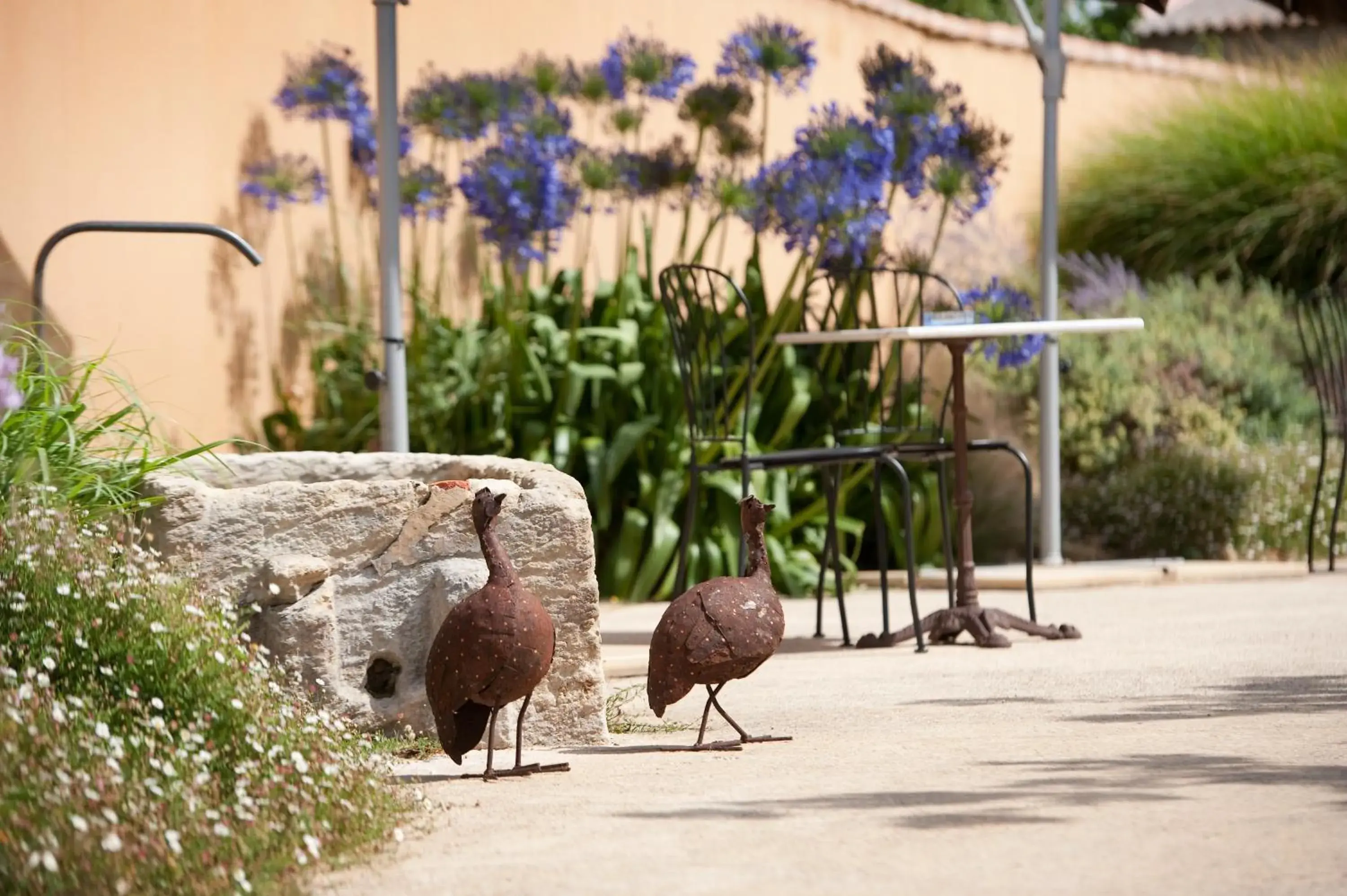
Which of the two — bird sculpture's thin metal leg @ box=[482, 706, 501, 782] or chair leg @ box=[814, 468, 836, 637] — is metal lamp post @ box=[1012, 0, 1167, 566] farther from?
bird sculpture's thin metal leg @ box=[482, 706, 501, 782]

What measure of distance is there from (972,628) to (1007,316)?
229 centimetres

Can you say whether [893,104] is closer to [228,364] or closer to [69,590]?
[228,364]

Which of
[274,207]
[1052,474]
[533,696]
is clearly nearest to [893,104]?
[1052,474]

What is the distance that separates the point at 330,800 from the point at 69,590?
587 millimetres

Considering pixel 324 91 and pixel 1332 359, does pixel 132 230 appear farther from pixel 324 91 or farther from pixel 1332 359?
pixel 1332 359

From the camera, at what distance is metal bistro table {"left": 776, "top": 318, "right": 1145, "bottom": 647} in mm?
4719

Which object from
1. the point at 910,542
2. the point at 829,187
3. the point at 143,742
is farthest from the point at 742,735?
the point at 829,187

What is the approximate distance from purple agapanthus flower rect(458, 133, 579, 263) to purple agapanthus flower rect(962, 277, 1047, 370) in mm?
1636

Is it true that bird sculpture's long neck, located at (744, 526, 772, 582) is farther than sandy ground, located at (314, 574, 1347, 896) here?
Yes

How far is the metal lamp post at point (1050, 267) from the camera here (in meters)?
7.26

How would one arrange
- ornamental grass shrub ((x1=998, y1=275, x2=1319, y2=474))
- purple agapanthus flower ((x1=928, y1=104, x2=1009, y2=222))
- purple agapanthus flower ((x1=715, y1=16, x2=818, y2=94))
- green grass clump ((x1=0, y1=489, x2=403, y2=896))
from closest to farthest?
green grass clump ((x1=0, y1=489, x2=403, y2=896)), purple agapanthus flower ((x1=928, y1=104, x2=1009, y2=222)), purple agapanthus flower ((x1=715, y1=16, x2=818, y2=94)), ornamental grass shrub ((x1=998, y1=275, x2=1319, y2=474))

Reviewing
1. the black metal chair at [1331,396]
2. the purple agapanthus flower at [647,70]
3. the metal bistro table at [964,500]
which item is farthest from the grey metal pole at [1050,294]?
the metal bistro table at [964,500]

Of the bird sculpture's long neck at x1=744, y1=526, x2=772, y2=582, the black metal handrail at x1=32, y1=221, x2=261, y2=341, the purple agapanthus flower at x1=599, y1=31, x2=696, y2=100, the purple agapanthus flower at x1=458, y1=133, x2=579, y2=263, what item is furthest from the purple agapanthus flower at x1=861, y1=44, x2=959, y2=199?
the bird sculpture's long neck at x1=744, y1=526, x2=772, y2=582

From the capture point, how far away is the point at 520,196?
6.40m
